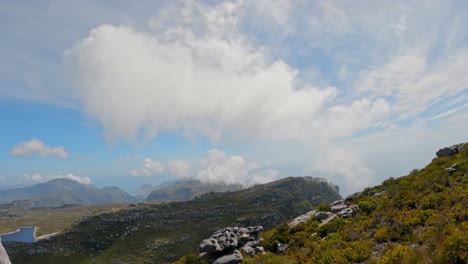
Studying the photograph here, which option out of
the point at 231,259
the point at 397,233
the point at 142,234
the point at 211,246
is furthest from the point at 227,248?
the point at 142,234

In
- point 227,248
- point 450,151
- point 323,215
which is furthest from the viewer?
point 450,151

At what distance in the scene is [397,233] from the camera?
2178 cm

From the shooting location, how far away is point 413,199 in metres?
29.7

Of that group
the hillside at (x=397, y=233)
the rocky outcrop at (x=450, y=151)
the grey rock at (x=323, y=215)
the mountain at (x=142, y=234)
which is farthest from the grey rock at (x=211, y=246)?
the mountain at (x=142, y=234)

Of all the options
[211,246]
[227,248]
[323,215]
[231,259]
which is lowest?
[231,259]

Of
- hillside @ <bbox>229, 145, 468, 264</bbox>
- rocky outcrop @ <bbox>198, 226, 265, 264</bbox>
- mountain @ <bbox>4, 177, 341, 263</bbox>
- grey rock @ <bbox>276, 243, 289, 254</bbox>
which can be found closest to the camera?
hillside @ <bbox>229, 145, 468, 264</bbox>

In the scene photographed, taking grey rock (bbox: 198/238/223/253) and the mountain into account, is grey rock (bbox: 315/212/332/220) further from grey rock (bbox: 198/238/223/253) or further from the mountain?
the mountain

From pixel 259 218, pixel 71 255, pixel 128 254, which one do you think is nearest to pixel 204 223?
pixel 259 218

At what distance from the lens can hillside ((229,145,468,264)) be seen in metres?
16.3

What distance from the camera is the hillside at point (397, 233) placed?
16297 mm

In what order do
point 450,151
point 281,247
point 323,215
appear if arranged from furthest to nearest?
1. point 450,151
2. point 323,215
3. point 281,247

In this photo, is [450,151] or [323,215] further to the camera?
[450,151]

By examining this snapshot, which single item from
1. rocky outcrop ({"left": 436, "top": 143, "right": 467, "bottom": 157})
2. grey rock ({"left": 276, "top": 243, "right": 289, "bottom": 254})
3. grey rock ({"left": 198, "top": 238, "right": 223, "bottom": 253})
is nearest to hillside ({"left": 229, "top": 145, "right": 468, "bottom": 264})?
grey rock ({"left": 276, "top": 243, "right": 289, "bottom": 254})

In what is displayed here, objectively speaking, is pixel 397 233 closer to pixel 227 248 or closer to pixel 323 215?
pixel 323 215
